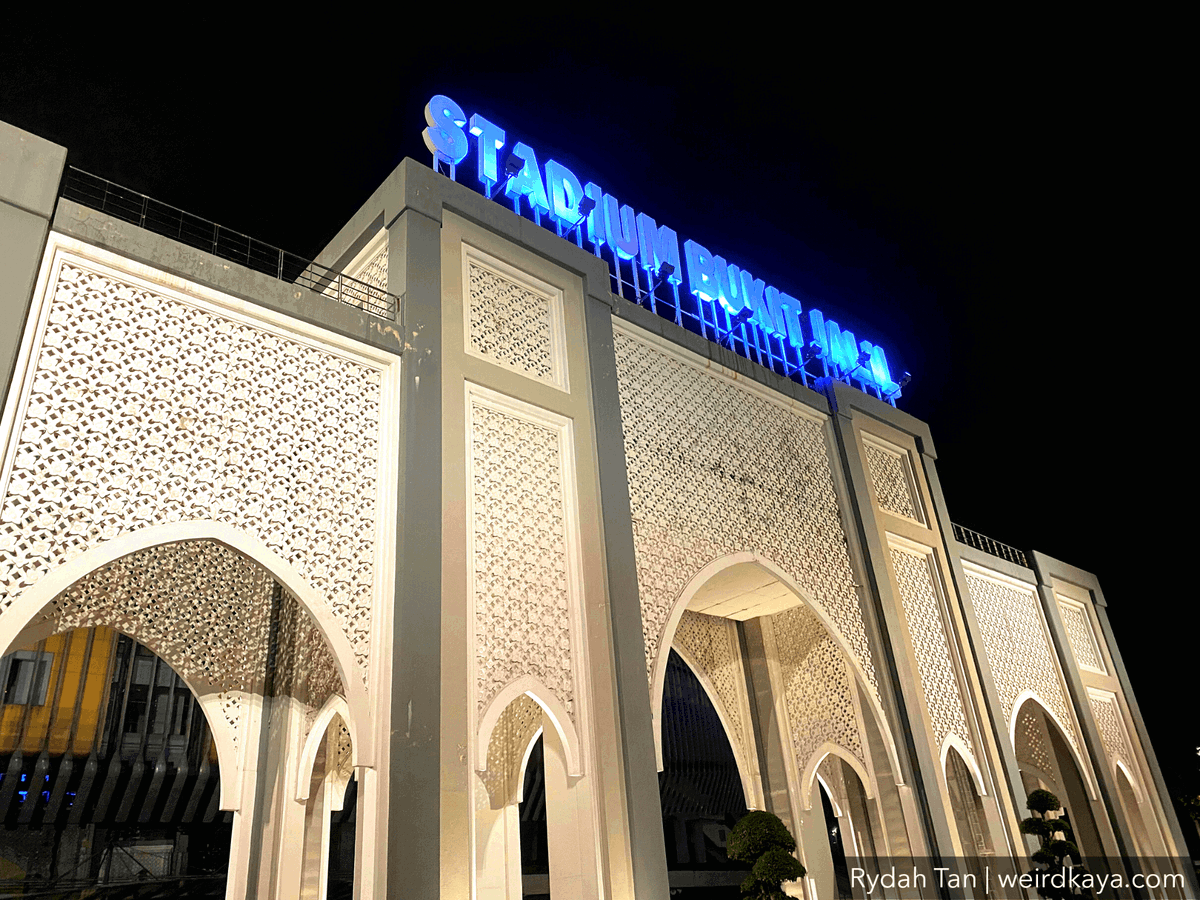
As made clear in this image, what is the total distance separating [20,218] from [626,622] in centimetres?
517

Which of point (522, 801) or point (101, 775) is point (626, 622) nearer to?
point (522, 801)

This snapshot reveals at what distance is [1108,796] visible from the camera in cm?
1295

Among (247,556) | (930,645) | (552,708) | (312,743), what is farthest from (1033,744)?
(247,556)

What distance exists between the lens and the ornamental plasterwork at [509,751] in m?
8.71

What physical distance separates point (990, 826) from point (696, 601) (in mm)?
4323

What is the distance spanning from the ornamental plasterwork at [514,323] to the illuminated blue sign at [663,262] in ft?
4.38

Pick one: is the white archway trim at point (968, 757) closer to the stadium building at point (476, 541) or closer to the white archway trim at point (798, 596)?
the stadium building at point (476, 541)

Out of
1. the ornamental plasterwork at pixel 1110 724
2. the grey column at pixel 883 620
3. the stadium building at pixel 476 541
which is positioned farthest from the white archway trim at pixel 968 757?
the ornamental plasterwork at pixel 1110 724

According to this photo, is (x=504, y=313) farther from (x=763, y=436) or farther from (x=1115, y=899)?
(x=1115, y=899)

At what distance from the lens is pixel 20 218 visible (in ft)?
16.9

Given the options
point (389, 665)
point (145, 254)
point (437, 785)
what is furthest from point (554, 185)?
point (437, 785)

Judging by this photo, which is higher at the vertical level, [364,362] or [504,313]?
[504,313]

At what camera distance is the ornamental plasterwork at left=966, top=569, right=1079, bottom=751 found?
12.3 meters

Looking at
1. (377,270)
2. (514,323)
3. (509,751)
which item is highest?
(377,270)
